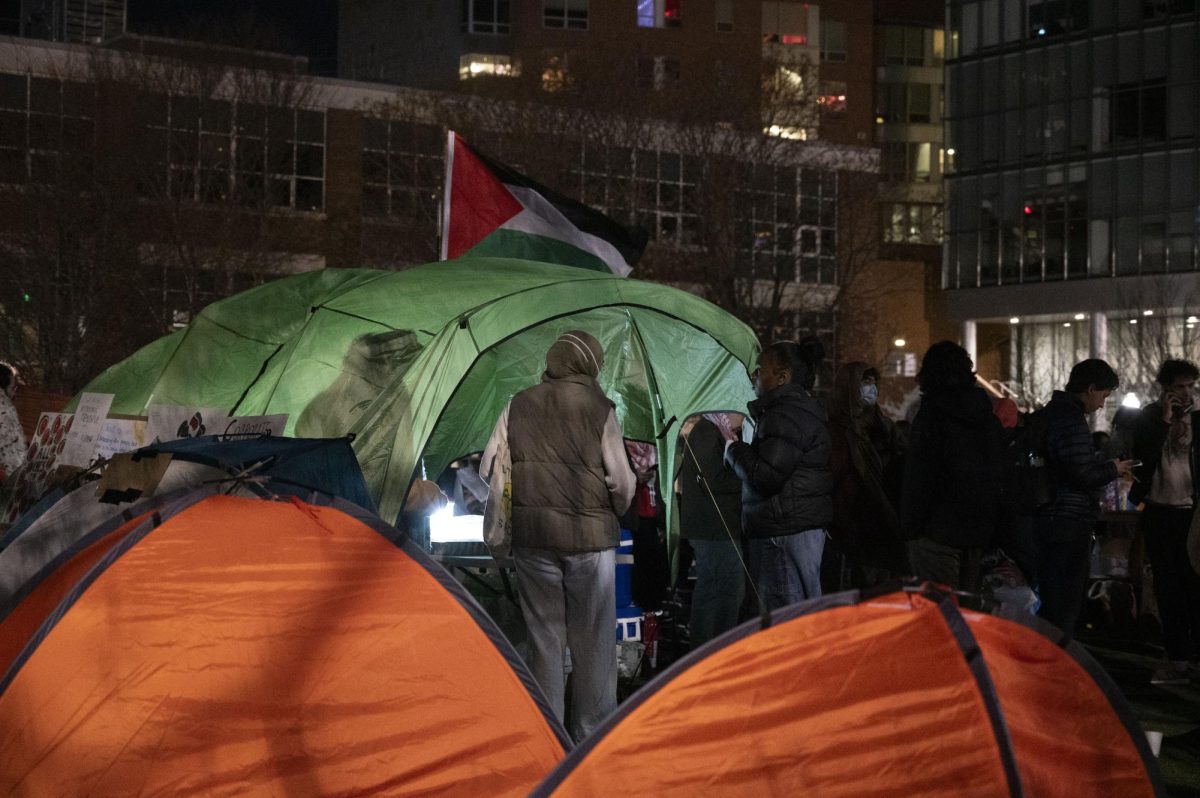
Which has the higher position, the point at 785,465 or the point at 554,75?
the point at 554,75

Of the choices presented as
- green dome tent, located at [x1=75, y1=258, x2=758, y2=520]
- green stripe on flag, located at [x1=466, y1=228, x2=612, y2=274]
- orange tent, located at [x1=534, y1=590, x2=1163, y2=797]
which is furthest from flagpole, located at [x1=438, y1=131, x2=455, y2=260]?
orange tent, located at [x1=534, y1=590, x2=1163, y2=797]

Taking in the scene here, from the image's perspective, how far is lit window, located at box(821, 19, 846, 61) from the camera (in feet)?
231

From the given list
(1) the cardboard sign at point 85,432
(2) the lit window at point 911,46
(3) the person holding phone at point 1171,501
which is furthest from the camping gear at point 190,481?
(2) the lit window at point 911,46

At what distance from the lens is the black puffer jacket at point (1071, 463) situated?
27.7 feet

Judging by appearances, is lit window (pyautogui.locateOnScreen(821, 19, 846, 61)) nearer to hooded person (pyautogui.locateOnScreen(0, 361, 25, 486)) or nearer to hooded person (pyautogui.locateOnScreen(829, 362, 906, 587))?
hooded person (pyautogui.locateOnScreen(0, 361, 25, 486))

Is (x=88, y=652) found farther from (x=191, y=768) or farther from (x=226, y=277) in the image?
(x=226, y=277)

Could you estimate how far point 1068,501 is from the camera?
337 inches

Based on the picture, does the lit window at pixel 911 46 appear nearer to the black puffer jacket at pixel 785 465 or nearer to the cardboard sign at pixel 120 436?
the cardboard sign at pixel 120 436

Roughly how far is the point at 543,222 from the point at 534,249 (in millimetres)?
232

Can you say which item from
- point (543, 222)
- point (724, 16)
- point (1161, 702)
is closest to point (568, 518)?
point (1161, 702)

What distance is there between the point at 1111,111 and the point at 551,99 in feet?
78.5

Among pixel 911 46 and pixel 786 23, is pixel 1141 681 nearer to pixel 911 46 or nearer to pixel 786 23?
pixel 786 23

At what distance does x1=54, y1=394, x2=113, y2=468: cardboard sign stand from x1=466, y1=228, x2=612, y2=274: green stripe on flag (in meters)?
3.15

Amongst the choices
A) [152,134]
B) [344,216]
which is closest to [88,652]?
[152,134]
